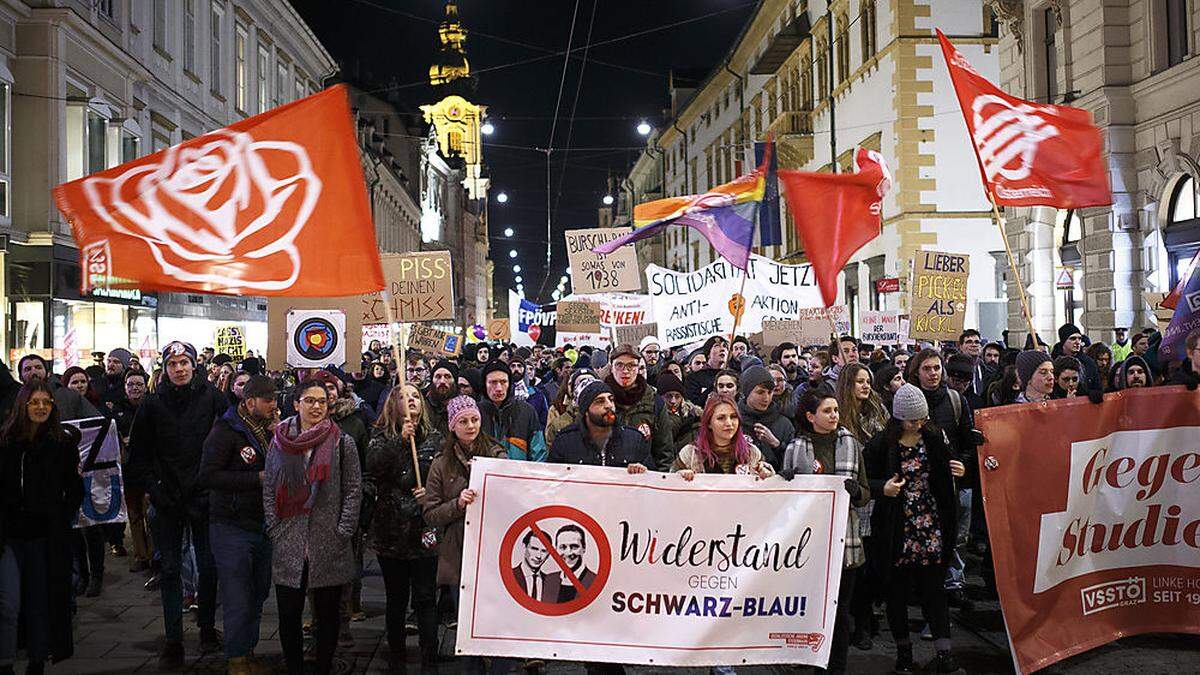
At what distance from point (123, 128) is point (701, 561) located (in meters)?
21.0

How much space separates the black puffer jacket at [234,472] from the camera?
661 cm

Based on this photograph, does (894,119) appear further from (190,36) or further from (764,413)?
(764,413)

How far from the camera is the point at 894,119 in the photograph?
98.1ft

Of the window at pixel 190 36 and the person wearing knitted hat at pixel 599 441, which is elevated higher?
the window at pixel 190 36

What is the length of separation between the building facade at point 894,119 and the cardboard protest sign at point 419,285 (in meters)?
15.0

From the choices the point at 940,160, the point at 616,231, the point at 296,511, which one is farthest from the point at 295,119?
the point at 940,160

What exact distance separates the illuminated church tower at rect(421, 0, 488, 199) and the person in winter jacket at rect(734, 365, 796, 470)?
10764cm

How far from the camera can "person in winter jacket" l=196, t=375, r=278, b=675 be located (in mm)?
6621

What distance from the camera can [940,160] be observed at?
29406 millimetres

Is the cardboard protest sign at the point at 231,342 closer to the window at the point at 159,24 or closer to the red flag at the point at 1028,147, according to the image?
the window at the point at 159,24

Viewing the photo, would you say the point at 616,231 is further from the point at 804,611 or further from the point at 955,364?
the point at 804,611

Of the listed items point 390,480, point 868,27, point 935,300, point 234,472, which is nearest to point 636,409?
point 390,480

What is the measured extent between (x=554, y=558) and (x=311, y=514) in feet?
4.53

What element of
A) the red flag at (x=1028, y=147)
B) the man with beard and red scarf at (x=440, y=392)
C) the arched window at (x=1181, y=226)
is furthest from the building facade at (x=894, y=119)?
the man with beard and red scarf at (x=440, y=392)
